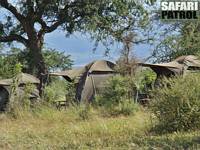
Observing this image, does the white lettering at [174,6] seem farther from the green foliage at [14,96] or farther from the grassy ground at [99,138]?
the grassy ground at [99,138]

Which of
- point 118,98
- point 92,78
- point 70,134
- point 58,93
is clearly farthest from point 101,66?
point 70,134

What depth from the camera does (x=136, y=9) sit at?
93.0 ft

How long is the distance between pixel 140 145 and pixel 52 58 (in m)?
43.9

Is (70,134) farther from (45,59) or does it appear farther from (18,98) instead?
(45,59)

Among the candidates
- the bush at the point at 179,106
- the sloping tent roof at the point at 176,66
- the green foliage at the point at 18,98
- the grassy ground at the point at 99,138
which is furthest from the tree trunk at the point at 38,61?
the bush at the point at 179,106

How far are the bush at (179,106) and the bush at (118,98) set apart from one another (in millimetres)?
5597

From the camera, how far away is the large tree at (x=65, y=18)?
88.5 feet

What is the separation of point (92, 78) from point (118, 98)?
19.6 feet

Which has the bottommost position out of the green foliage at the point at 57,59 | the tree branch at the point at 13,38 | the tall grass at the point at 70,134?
the green foliage at the point at 57,59

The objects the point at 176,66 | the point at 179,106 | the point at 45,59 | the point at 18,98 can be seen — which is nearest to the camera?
the point at 179,106

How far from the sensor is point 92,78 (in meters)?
26.2

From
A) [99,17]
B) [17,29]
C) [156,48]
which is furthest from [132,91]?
[156,48]

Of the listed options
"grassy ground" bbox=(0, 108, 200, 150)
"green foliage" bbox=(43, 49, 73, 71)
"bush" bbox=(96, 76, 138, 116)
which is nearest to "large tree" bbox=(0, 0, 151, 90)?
"bush" bbox=(96, 76, 138, 116)

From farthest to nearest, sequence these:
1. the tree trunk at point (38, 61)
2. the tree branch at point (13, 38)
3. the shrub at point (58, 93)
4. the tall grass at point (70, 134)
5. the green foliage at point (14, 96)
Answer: the tree branch at point (13, 38) → the tree trunk at point (38, 61) → the shrub at point (58, 93) → the green foliage at point (14, 96) → the tall grass at point (70, 134)
